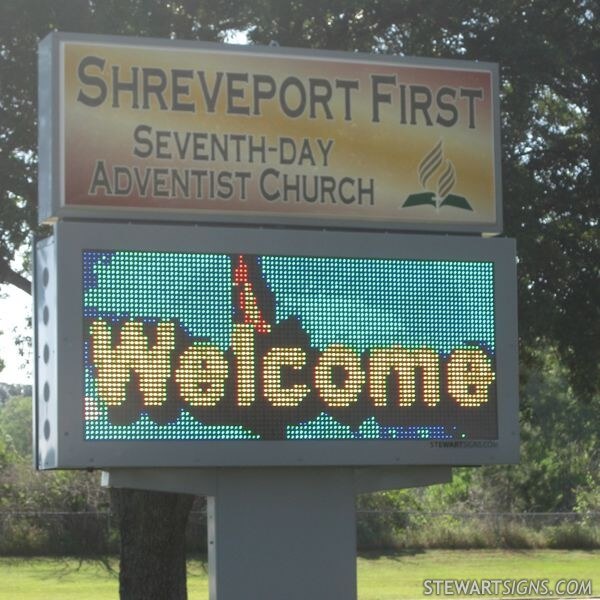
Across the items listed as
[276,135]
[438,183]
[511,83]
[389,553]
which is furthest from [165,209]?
[389,553]

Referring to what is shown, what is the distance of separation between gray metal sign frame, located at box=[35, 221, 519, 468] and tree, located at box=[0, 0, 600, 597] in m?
5.44

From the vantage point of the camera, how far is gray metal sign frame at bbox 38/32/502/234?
764 centimetres

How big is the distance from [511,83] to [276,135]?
6898mm

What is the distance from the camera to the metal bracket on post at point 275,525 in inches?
305

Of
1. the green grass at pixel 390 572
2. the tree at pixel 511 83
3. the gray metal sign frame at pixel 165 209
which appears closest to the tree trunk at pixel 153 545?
the tree at pixel 511 83

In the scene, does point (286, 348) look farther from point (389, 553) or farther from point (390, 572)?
point (389, 553)

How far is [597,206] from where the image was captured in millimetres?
15102

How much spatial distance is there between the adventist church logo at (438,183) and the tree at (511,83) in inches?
199

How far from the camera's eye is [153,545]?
13.5 meters

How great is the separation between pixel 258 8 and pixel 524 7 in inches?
115

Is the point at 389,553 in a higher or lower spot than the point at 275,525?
lower

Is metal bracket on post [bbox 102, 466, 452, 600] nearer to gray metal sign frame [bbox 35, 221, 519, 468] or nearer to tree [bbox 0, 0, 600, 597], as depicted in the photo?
gray metal sign frame [bbox 35, 221, 519, 468]

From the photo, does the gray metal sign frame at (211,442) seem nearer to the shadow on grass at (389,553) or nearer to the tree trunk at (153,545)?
the tree trunk at (153,545)

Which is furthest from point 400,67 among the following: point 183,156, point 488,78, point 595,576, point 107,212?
point 595,576
